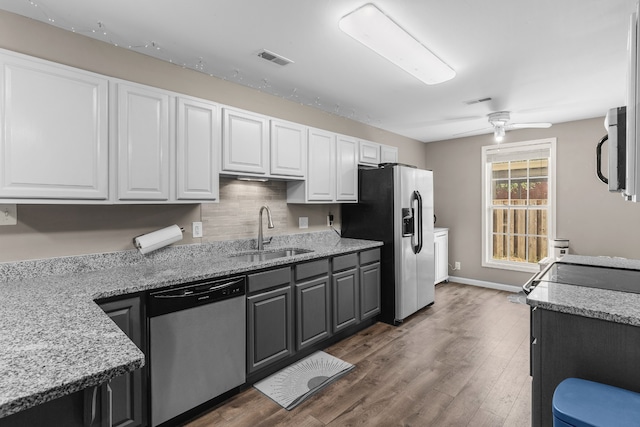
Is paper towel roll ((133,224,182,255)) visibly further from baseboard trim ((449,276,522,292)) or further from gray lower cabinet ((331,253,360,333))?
baseboard trim ((449,276,522,292))

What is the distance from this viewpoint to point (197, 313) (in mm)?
2029

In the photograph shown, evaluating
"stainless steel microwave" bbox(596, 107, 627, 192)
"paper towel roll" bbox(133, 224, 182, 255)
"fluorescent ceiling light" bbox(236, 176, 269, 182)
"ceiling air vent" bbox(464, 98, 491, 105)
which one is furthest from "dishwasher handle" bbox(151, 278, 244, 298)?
"ceiling air vent" bbox(464, 98, 491, 105)

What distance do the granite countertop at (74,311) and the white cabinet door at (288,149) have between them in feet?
2.70

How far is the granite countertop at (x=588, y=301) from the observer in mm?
1236

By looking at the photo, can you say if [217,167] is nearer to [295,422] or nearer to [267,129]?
[267,129]

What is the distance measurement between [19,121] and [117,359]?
156 centimetres

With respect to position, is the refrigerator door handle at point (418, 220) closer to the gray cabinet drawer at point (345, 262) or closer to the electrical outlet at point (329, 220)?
the gray cabinet drawer at point (345, 262)

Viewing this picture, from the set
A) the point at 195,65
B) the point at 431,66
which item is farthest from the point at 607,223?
the point at 195,65

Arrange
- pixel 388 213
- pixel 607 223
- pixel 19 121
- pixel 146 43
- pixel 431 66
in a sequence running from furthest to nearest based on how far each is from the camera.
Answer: pixel 607 223
pixel 388 213
pixel 431 66
pixel 146 43
pixel 19 121

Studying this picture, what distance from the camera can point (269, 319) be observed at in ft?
8.12

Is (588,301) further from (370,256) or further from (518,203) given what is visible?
(518,203)

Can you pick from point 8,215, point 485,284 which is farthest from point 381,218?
point 8,215

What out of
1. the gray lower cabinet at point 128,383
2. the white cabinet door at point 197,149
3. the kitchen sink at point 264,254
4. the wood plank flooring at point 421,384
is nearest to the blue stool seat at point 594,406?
the wood plank flooring at point 421,384

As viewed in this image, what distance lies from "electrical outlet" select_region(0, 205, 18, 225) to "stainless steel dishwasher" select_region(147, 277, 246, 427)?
3.18ft
